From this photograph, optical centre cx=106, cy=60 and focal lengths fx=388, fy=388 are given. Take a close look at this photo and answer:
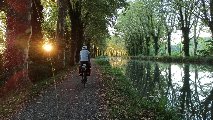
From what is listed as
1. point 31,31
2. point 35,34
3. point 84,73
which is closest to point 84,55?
point 84,73

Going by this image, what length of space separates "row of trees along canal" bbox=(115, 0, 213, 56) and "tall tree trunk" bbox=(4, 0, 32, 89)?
17.2 meters

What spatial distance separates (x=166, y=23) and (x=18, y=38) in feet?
217

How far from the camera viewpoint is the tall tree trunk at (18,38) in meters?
17.8

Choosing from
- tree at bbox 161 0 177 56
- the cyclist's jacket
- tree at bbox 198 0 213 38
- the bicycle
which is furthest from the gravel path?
tree at bbox 161 0 177 56

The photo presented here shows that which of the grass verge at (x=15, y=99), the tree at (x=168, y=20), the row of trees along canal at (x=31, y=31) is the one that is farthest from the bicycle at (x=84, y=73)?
the tree at (x=168, y=20)

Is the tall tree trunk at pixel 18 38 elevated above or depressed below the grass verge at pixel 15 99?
above

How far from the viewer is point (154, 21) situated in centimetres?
9275

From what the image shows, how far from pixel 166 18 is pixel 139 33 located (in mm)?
28405

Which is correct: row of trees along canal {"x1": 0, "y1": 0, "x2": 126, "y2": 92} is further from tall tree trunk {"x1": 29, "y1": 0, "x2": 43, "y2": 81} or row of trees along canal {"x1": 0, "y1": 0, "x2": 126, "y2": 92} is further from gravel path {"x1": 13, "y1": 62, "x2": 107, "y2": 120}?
gravel path {"x1": 13, "y1": 62, "x2": 107, "y2": 120}

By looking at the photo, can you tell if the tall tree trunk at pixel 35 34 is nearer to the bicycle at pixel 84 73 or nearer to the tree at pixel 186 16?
the bicycle at pixel 84 73

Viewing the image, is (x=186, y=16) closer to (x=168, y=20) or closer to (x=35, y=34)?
(x=168, y=20)

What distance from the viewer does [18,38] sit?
59.6ft

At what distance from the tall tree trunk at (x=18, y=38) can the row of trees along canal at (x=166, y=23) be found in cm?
1720

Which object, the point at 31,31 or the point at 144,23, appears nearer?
the point at 31,31
